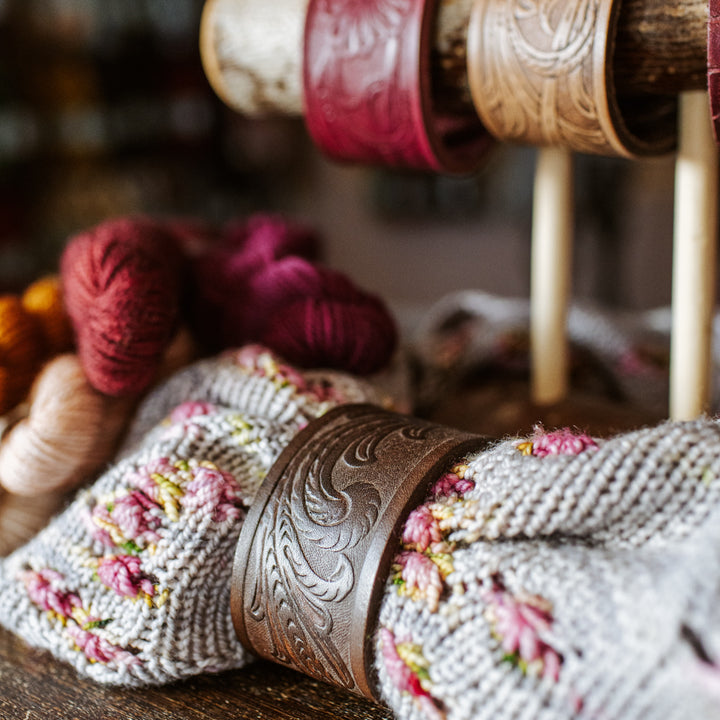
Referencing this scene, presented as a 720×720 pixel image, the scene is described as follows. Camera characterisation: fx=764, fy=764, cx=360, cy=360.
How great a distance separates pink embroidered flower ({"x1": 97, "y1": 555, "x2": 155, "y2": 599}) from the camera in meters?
0.31

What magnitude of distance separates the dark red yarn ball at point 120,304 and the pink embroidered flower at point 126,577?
0.09 metres

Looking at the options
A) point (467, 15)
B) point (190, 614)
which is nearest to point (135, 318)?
point (190, 614)

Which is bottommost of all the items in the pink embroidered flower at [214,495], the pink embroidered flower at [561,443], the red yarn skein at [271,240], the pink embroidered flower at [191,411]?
the pink embroidered flower at [214,495]

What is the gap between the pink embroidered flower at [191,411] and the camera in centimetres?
37

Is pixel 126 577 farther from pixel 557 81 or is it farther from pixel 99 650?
pixel 557 81

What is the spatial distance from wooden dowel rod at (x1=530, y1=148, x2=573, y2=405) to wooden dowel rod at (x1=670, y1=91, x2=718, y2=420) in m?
0.13

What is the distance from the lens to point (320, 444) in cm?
33

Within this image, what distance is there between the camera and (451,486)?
0.95ft

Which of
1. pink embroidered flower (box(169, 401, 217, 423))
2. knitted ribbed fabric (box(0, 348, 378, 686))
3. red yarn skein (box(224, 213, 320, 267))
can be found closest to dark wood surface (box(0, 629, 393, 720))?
knitted ribbed fabric (box(0, 348, 378, 686))

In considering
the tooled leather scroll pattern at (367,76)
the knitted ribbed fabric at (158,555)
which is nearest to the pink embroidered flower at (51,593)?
the knitted ribbed fabric at (158,555)

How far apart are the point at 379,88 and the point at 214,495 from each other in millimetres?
238

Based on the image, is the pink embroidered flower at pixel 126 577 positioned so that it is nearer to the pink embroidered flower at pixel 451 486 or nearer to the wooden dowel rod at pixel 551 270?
the pink embroidered flower at pixel 451 486

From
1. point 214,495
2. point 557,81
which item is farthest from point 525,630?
point 557,81

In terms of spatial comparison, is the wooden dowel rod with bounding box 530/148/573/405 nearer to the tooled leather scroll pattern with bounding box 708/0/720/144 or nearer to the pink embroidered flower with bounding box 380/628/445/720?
the tooled leather scroll pattern with bounding box 708/0/720/144
